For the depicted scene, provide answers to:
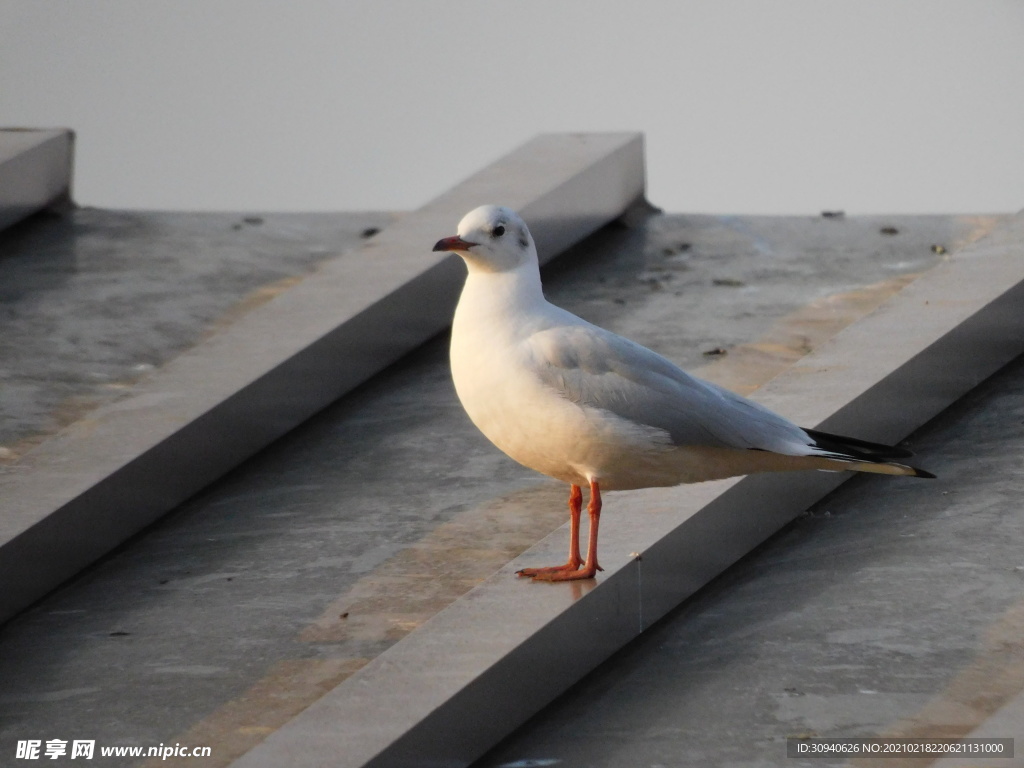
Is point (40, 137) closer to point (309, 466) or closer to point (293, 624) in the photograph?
point (309, 466)

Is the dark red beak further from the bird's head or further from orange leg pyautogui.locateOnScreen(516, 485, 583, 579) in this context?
orange leg pyautogui.locateOnScreen(516, 485, 583, 579)

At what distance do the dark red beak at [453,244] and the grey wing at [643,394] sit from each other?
1.08ft

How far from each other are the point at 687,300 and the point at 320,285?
1913mm

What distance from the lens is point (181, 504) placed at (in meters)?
6.02

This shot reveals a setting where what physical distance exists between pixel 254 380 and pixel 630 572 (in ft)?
7.45

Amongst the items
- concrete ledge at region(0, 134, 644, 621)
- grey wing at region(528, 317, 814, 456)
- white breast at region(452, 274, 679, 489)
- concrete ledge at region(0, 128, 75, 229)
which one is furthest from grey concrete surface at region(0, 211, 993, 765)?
concrete ledge at region(0, 128, 75, 229)

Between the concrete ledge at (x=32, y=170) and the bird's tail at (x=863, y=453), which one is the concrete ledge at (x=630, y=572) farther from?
the concrete ledge at (x=32, y=170)

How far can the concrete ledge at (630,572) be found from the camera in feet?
13.4

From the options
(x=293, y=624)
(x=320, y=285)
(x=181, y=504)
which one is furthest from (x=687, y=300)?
(x=293, y=624)

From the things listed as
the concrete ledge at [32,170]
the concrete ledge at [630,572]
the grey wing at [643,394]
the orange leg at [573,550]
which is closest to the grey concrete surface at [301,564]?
the concrete ledge at [630,572]

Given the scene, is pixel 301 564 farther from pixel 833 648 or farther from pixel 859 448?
pixel 859 448

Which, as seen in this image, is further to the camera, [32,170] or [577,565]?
[32,170]

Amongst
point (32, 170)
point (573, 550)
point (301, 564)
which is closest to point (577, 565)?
point (573, 550)

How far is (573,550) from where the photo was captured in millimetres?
4605
